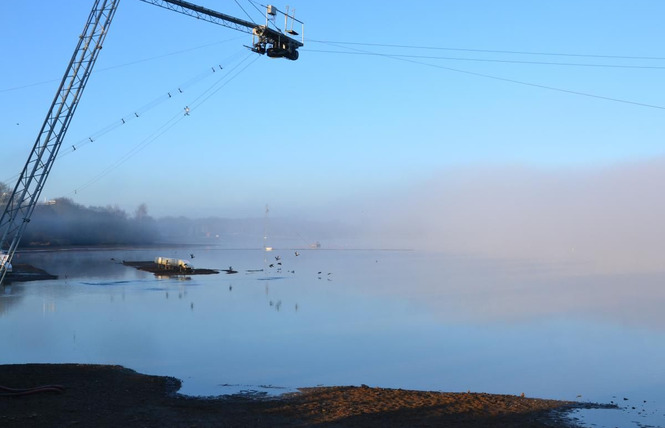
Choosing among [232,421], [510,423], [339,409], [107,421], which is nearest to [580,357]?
[510,423]

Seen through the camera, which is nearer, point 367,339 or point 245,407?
point 245,407

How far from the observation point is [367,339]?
1313 inches

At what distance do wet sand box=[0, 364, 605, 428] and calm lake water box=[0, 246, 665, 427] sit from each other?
1800 mm

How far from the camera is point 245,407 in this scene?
17844mm

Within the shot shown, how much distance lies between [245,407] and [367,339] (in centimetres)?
1626

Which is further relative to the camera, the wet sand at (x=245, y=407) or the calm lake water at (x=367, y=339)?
the calm lake water at (x=367, y=339)

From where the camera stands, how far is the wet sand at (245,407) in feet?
52.1

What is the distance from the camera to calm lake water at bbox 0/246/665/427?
75.2 ft

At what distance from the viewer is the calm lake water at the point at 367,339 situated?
2292 cm

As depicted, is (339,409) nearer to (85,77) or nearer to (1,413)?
(1,413)

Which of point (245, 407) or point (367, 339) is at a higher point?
point (367, 339)

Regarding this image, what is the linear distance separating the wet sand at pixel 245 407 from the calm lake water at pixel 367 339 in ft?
5.90

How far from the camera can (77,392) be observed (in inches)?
739

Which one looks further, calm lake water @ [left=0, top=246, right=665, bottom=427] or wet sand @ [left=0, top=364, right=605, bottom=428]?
calm lake water @ [left=0, top=246, right=665, bottom=427]
